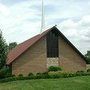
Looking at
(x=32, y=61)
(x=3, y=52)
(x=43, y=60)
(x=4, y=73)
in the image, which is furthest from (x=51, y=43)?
(x=3, y=52)

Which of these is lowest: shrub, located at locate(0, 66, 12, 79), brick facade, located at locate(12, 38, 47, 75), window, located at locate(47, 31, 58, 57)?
shrub, located at locate(0, 66, 12, 79)

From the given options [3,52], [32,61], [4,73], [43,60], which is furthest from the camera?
[43,60]

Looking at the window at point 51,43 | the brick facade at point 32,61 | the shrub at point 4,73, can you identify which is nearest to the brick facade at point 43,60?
the brick facade at point 32,61

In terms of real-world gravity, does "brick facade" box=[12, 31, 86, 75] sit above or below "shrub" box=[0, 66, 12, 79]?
above

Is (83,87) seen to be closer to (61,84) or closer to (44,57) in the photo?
(61,84)

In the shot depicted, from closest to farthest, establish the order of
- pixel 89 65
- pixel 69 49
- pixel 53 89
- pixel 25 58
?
pixel 53 89, pixel 25 58, pixel 69 49, pixel 89 65

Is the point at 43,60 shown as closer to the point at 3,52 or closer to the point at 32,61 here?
the point at 32,61

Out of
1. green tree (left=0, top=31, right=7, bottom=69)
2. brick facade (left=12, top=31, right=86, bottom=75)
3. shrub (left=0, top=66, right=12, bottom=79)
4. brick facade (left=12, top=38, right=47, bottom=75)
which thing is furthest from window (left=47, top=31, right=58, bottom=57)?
green tree (left=0, top=31, right=7, bottom=69)

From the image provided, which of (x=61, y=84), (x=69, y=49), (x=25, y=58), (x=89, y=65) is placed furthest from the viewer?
(x=89, y=65)

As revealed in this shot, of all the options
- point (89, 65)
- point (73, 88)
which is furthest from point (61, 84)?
point (89, 65)

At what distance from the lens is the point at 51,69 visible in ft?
144

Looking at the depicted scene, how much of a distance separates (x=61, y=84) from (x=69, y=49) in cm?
1646

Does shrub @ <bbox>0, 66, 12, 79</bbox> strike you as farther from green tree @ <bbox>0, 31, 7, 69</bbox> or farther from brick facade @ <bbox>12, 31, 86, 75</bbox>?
green tree @ <bbox>0, 31, 7, 69</bbox>

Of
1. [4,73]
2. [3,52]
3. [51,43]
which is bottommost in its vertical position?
[4,73]
